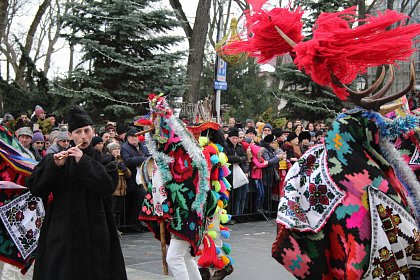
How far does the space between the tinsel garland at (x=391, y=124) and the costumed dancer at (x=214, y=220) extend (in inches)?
132

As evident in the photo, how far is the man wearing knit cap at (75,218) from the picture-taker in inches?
191

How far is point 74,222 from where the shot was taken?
193 inches

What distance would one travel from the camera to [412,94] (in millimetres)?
6051

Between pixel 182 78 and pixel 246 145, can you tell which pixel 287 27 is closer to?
pixel 246 145

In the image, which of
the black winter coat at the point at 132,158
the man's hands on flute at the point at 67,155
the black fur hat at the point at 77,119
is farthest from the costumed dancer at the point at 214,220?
the black winter coat at the point at 132,158

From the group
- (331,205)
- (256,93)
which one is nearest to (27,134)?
(331,205)

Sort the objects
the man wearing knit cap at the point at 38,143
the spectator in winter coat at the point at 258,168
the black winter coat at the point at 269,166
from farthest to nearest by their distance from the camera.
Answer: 1. the black winter coat at the point at 269,166
2. the spectator in winter coat at the point at 258,168
3. the man wearing knit cap at the point at 38,143

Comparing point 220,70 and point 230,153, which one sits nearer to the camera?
point 230,153

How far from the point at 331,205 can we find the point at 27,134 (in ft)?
19.3

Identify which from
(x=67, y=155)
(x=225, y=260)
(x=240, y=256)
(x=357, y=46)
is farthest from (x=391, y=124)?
(x=240, y=256)

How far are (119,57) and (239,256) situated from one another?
8097mm

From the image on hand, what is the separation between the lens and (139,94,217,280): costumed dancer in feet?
21.9

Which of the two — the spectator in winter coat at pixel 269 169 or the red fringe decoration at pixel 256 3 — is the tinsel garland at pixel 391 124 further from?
the spectator in winter coat at pixel 269 169

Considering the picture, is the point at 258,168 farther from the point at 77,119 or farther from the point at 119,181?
the point at 77,119
